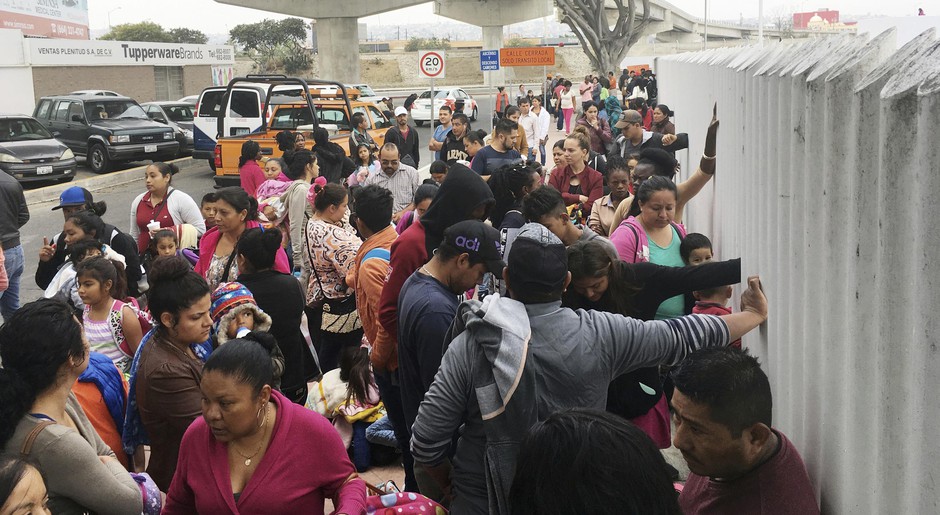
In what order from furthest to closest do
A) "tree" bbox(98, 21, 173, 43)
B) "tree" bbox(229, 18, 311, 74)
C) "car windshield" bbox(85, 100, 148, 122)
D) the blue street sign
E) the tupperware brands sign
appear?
"tree" bbox(229, 18, 311, 74), "tree" bbox(98, 21, 173, 43), the tupperware brands sign, "car windshield" bbox(85, 100, 148, 122), the blue street sign

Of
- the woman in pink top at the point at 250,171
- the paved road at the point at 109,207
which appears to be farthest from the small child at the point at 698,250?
the paved road at the point at 109,207

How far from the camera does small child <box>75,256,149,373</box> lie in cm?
519

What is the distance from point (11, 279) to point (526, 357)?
6.80 meters

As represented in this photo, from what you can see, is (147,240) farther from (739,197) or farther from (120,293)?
(739,197)

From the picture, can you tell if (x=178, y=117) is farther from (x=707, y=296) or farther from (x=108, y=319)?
(x=707, y=296)

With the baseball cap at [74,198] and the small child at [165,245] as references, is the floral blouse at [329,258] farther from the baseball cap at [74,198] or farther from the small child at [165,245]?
the baseball cap at [74,198]

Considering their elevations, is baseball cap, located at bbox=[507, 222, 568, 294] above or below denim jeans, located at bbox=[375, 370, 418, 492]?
above

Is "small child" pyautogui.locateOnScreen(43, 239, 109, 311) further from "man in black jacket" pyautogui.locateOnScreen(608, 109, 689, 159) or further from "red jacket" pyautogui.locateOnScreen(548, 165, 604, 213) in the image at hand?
"man in black jacket" pyautogui.locateOnScreen(608, 109, 689, 159)

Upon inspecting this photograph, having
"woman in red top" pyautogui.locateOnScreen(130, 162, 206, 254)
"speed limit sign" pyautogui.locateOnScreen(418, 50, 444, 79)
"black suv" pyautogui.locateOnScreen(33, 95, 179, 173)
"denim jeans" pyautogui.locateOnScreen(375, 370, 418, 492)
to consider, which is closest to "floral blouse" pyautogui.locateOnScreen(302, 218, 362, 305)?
"denim jeans" pyautogui.locateOnScreen(375, 370, 418, 492)

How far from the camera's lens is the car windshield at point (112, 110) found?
2338 cm

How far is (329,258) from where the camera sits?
638 centimetres

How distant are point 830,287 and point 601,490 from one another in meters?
1.14

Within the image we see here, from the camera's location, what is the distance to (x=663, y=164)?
304 inches

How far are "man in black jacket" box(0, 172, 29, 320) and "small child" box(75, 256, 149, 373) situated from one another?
338 cm
